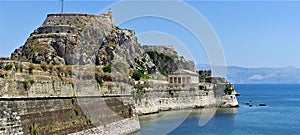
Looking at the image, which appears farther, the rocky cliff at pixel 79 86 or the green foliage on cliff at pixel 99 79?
the green foliage on cliff at pixel 99 79

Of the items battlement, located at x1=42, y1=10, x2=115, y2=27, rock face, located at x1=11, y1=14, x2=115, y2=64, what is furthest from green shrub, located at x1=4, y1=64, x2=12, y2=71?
battlement, located at x1=42, y1=10, x2=115, y2=27

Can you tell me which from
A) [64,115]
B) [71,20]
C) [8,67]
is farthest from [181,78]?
[8,67]

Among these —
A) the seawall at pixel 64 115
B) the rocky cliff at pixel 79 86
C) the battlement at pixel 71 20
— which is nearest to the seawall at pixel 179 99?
the rocky cliff at pixel 79 86

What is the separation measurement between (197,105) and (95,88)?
3861 centimetres

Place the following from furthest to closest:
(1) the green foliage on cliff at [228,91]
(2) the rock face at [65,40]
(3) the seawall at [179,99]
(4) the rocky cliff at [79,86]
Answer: (1) the green foliage on cliff at [228,91] → (2) the rock face at [65,40] → (3) the seawall at [179,99] → (4) the rocky cliff at [79,86]

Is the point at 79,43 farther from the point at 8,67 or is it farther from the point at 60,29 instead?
the point at 8,67

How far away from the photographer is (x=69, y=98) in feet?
92.1

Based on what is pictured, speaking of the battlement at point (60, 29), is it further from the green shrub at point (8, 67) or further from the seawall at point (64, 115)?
the green shrub at point (8, 67)

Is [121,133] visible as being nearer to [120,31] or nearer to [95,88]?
[95,88]

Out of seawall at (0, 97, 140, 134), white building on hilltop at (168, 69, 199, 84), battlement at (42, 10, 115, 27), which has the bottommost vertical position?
seawall at (0, 97, 140, 134)

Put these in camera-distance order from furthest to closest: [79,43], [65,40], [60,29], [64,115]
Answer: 1. [60,29]
2. [79,43]
3. [65,40]
4. [64,115]

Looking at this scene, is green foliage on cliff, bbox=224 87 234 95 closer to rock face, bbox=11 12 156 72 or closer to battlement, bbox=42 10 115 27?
rock face, bbox=11 12 156 72

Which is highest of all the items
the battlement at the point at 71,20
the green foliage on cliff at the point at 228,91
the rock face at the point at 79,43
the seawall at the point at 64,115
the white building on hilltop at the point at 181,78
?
the battlement at the point at 71,20

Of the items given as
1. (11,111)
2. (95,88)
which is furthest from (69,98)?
(11,111)
